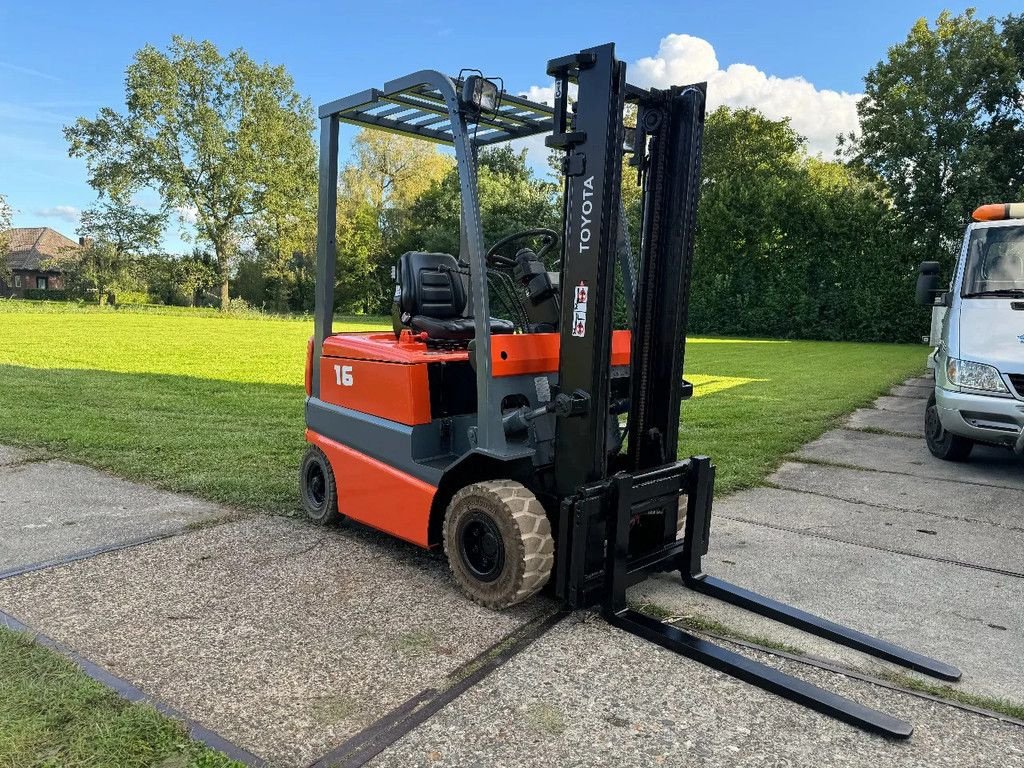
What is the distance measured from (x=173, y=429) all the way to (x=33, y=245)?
81.1m

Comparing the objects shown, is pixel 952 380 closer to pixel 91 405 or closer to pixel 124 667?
pixel 124 667

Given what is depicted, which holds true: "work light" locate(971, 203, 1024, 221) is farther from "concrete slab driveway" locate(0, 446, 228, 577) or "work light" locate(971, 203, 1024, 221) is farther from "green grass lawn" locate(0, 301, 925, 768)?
"concrete slab driveway" locate(0, 446, 228, 577)

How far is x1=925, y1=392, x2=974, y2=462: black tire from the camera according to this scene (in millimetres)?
7469

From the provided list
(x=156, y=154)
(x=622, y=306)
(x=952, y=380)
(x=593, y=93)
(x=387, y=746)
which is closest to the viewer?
(x=387, y=746)

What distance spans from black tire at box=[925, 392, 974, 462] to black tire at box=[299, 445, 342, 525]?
5.84 m

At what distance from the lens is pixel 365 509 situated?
4449 mm

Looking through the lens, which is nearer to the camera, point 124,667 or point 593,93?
point 124,667

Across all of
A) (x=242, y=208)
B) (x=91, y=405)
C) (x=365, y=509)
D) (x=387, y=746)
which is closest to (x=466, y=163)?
(x=365, y=509)

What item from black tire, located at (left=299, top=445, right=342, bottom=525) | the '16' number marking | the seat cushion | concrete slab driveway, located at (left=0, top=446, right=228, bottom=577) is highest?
the seat cushion

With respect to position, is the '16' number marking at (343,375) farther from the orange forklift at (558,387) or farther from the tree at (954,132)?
the tree at (954,132)

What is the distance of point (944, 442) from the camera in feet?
25.0

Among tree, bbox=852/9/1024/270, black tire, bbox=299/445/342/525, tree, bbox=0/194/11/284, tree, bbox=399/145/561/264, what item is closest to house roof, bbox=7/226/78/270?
tree, bbox=0/194/11/284

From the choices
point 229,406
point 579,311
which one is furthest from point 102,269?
point 579,311

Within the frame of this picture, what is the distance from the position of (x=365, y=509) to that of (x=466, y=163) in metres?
2.08
